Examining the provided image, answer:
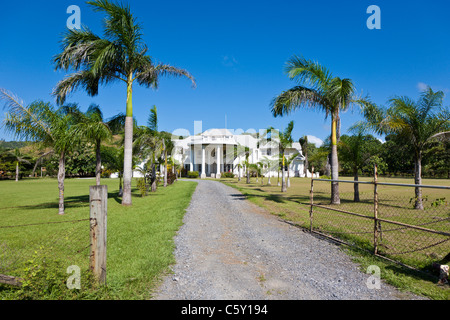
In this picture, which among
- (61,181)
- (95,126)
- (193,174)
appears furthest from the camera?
(193,174)

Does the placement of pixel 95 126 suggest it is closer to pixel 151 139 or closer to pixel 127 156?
pixel 127 156

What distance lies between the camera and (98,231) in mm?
3838

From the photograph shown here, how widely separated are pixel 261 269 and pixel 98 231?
288 cm

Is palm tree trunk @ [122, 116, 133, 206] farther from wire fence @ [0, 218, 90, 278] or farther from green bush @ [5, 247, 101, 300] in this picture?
green bush @ [5, 247, 101, 300]

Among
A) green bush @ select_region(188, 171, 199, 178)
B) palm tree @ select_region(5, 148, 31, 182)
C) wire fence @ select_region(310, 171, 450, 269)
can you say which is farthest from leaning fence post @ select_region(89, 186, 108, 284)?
palm tree @ select_region(5, 148, 31, 182)

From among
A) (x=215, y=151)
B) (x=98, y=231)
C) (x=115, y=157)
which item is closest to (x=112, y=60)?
(x=115, y=157)

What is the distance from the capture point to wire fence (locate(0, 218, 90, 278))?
434 centimetres

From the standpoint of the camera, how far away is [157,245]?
6.03 meters

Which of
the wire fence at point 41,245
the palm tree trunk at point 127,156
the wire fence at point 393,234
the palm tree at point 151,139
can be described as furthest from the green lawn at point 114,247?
the palm tree at point 151,139

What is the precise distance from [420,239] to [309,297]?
530cm

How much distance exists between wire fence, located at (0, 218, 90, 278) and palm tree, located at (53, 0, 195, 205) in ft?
18.5

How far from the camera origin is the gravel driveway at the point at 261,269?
3754 mm

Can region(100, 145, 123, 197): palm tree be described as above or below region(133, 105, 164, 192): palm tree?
below

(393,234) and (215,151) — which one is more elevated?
(215,151)
